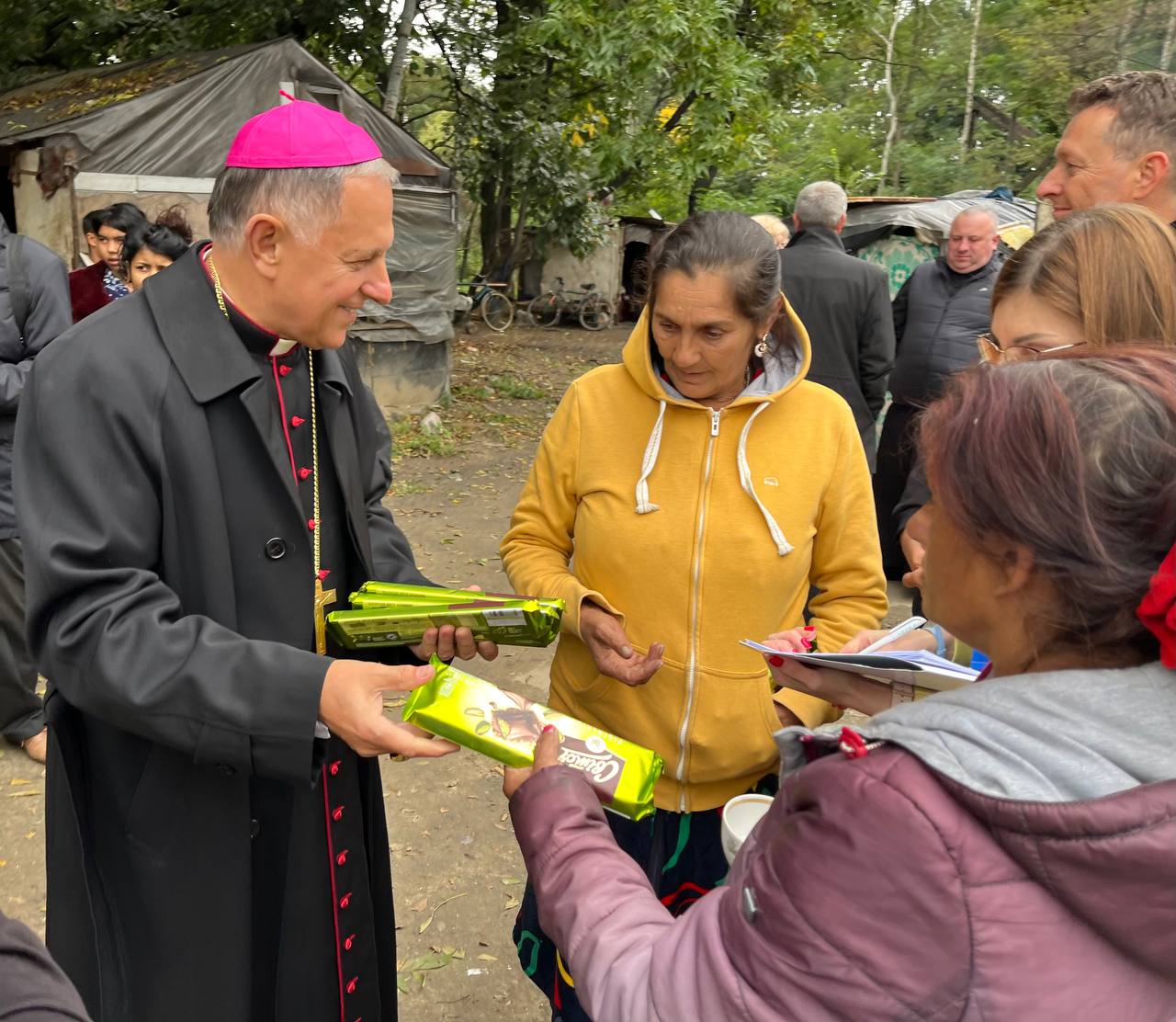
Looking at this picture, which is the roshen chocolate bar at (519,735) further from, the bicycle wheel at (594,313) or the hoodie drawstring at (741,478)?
the bicycle wheel at (594,313)

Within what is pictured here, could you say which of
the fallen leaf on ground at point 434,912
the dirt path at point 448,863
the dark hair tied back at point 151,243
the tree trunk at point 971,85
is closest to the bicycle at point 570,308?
the tree trunk at point 971,85

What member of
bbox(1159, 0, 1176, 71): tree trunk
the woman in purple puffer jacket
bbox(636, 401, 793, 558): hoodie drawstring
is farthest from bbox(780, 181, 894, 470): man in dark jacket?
bbox(1159, 0, 1176, 71): tree trunk

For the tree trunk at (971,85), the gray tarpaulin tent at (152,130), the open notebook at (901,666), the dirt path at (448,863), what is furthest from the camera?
the tree trunk at (971,85)

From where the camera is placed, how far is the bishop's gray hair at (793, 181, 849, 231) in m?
6.09

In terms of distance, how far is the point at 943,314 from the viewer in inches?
237

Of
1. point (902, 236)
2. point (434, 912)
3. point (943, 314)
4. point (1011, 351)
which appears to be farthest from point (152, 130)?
point (1011, 351)

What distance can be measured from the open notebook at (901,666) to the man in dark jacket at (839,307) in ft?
13.8

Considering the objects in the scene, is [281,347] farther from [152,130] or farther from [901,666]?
[152,130]

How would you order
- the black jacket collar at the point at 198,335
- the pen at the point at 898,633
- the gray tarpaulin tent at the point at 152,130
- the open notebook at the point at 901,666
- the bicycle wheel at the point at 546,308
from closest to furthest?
the open notebook at the point at 901,666
the black jacket collar at the point at 198,335
the pen at the point at 898,633
the gray tarpaulin tent at the point at 152,130
the bicycle wheel at the point at 546,308

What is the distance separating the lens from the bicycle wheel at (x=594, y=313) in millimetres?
22344

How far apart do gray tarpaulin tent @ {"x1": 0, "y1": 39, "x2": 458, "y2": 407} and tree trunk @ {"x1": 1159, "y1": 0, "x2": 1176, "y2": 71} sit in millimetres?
20784

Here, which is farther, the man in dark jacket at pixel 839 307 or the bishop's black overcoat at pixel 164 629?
the man in dark jacket at pixel 839 307

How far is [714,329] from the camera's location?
222cm

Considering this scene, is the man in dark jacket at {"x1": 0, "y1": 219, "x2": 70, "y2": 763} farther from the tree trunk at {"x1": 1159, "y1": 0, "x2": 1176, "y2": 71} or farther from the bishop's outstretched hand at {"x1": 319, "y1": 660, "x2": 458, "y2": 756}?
the tree trunk at {"x1": 1159, "y1": 0, "x2": 1176, "y2": 71}
